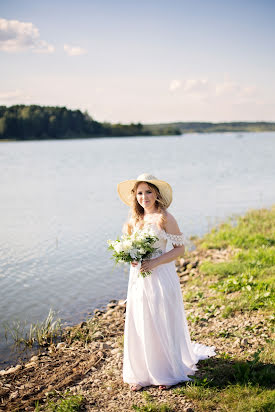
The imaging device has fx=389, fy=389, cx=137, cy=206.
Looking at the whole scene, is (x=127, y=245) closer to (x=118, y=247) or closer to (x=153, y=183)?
(x=118, y=247)

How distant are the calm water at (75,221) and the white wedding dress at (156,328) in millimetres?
3205

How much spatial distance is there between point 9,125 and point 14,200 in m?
42.7

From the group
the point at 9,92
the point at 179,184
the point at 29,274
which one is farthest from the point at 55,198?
the point at 9,92

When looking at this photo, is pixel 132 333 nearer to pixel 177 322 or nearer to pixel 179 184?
pixel 177 322

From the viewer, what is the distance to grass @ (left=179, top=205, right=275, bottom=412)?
489 cm

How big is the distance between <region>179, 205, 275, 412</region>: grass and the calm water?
2.34m

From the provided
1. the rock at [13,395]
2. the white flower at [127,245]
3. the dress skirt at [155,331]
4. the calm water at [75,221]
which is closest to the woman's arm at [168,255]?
the dress skirt at [155,331]

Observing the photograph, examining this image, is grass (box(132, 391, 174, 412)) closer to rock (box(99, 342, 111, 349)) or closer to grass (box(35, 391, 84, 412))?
grass (box(35, 391, 84, 412))

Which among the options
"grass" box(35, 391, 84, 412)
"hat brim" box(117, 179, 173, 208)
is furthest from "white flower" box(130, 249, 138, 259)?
"grass" box(35, 391, 84, 412)

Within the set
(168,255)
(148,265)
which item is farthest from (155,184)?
(148,265)

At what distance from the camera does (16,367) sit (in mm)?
6594

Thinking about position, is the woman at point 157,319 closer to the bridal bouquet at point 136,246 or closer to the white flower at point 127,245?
the bridal bouquet at point 136,246

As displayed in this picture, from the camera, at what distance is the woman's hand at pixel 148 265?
5.10 meters

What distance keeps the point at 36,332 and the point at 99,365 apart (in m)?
2.16
